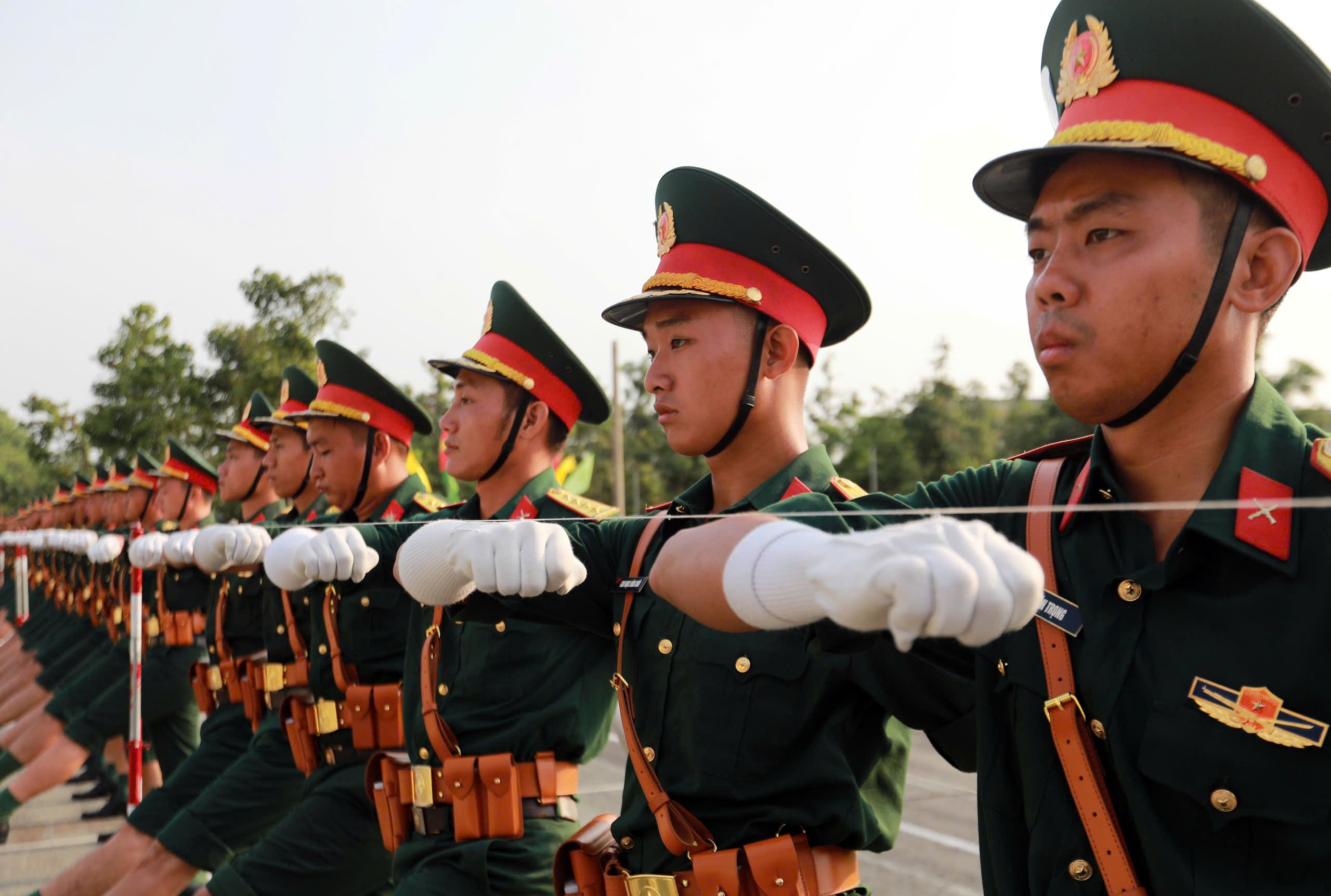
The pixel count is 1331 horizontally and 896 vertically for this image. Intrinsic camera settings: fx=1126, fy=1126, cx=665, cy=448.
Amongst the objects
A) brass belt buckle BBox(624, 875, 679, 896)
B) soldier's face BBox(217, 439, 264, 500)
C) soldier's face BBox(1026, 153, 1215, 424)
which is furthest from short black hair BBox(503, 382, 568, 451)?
soldier's face BBox(217, 439, 264, 500)

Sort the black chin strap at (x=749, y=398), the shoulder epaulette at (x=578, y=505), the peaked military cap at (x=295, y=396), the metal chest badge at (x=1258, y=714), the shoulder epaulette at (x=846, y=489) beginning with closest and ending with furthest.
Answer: the metal chest badge at (x=1258, y=714) → the shoulder epaulette at (x=846, y=489) → the black chin strap at (x=749, y=398) → the shoulder epaulette at (x=578, y=505) → the peaked military cap at (x=295, y=396)

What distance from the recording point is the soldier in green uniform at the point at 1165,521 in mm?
1596

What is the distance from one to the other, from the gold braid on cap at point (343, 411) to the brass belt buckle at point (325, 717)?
154cm

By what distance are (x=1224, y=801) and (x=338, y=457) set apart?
514 cm

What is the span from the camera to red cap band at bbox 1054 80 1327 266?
1784 mm

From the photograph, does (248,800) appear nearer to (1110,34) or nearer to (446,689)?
(446,689)

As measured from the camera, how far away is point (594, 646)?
13.0 feet

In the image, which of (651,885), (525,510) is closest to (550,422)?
(525,510)

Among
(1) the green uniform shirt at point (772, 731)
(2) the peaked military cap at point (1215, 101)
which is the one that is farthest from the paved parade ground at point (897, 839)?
(2) the peaked military cap at point (1215, 101)

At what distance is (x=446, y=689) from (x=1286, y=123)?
320cm

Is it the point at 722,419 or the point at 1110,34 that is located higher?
the point at 1110,34

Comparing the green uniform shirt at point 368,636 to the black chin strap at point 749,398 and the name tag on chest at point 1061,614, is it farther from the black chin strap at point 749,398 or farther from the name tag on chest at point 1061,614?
the name tag on chest at point 1061,614

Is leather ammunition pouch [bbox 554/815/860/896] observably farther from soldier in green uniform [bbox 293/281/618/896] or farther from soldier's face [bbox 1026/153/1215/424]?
soldier's face [bbox 1026/153/1215/424]

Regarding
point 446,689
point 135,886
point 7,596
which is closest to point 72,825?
point 135,886
